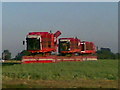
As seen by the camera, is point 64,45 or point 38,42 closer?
point 38,42

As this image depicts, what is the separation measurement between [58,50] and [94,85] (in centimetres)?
3612

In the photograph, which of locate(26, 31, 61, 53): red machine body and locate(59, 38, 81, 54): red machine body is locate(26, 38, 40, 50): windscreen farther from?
locate(59, 38, 81, 54): red machine body

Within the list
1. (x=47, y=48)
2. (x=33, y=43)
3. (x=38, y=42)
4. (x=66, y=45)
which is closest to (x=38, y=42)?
(x=38, y=42)

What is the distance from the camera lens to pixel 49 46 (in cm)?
4606

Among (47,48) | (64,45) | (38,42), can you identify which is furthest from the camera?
(64,45)

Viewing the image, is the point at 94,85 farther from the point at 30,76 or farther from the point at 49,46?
the point at 49,46

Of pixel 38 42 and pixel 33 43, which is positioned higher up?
pixel 38 42

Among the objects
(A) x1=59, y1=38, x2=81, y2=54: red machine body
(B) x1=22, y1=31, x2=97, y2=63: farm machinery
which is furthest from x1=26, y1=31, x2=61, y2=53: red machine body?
(A) x1=59, y1=38, x2=81, y2=54: red machine body

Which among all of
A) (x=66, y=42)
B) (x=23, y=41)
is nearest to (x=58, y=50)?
(x=66, y=42)

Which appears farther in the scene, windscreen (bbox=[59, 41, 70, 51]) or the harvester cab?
windscreen (bbox=[59, 41, 70, 51])

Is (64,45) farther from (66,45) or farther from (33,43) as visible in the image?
(33,43)

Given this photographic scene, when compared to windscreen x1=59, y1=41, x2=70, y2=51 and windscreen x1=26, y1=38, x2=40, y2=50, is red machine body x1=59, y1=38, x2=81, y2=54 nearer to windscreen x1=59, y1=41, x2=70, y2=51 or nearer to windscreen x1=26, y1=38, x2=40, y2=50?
windscreen x1=59, y1=41, x2=70, y2=51

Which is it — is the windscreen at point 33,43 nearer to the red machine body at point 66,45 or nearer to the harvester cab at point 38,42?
the harvester cab at point 38,42

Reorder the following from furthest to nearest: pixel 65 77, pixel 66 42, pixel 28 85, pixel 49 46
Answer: pixel 66 42
pixel 49 46
pixel 65 77
pixel 28 85
